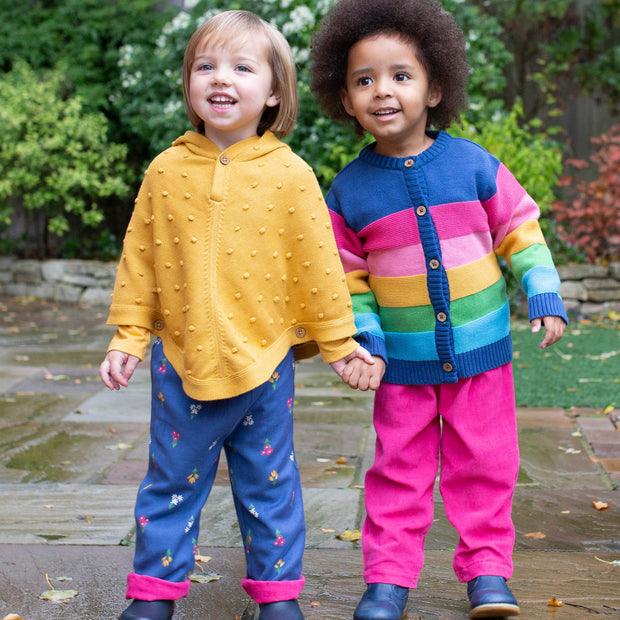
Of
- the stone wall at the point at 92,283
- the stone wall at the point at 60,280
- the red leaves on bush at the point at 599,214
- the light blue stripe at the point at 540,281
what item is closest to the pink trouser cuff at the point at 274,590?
the light blue stripe at the point at 540,281

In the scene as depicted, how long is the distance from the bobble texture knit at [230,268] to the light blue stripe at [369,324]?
4.4 inches

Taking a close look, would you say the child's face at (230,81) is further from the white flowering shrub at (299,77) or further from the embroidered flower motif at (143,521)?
the white flowering shrub at (299,77)

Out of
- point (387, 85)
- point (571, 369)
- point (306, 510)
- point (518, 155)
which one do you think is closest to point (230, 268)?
point (387, 85)

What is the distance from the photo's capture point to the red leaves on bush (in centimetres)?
689

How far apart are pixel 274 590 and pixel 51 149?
6.21 metres

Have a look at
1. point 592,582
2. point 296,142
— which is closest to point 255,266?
point 592,582

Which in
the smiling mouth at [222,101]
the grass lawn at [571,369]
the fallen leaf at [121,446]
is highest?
the smiling mouth at [222,101]

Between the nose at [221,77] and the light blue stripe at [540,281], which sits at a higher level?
the nose at [221,77]

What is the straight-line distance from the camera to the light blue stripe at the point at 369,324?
6.77 ft

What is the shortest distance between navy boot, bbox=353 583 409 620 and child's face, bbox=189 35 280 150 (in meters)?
1.15

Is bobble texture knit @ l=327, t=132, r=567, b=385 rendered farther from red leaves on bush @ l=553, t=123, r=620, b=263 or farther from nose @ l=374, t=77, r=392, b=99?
red leaves on bush @ l=553, t=123, r=620, b=263

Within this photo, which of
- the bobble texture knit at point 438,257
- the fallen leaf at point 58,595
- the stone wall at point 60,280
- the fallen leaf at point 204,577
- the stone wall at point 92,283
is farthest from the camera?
the stone wall at point 60,280

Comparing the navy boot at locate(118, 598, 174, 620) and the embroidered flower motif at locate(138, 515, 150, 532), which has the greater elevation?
the embroidered flower motif at locate(138, 515, 150, 532)

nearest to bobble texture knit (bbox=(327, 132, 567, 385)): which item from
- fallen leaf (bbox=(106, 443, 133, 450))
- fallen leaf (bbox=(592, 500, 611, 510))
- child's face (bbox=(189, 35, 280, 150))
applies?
child's face (bbox=(189, 35, 280, 150))
